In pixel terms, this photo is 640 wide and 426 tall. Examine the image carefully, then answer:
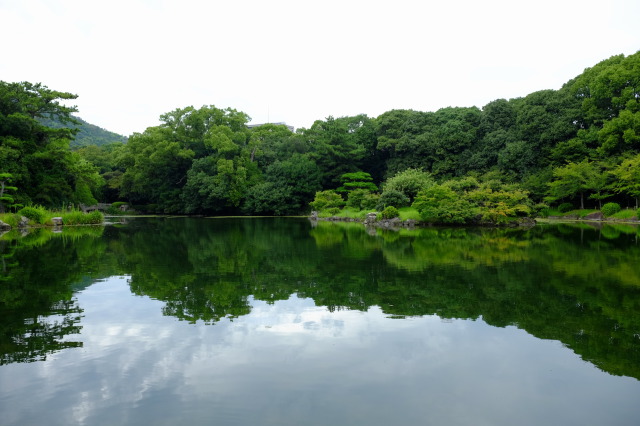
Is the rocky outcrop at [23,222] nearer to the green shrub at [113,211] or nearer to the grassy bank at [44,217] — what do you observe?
the grassy bank at [44,217]

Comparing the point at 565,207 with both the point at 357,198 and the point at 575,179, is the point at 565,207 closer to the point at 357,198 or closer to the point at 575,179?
the point at 575,179

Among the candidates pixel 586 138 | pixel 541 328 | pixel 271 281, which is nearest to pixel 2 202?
pixel 271 281

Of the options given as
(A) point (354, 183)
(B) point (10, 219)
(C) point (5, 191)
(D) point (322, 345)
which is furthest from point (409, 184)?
(D) point (322, 345)

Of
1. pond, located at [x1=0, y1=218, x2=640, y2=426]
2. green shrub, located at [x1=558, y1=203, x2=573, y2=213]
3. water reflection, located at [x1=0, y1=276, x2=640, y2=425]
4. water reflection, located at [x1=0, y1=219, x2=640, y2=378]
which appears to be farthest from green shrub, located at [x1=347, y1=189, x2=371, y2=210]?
water reflection, located at [x1=0, y1=276, x2=640, y2=425]

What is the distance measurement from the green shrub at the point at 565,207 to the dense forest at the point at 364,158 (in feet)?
0.76

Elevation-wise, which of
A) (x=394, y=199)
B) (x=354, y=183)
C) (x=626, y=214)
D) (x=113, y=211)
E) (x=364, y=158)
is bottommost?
(x=626, y=214)

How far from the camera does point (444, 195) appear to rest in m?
23.2

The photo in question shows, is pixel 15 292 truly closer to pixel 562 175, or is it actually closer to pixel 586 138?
pixel 562 175

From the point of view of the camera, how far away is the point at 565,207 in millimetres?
28828

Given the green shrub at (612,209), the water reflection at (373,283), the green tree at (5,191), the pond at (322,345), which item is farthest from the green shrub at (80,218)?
the green shrub at (612,209)

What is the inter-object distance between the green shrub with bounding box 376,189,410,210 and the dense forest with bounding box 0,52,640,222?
8cm

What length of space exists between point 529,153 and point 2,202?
3121cm

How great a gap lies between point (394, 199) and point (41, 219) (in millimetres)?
18852

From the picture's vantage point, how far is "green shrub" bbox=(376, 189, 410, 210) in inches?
1032
